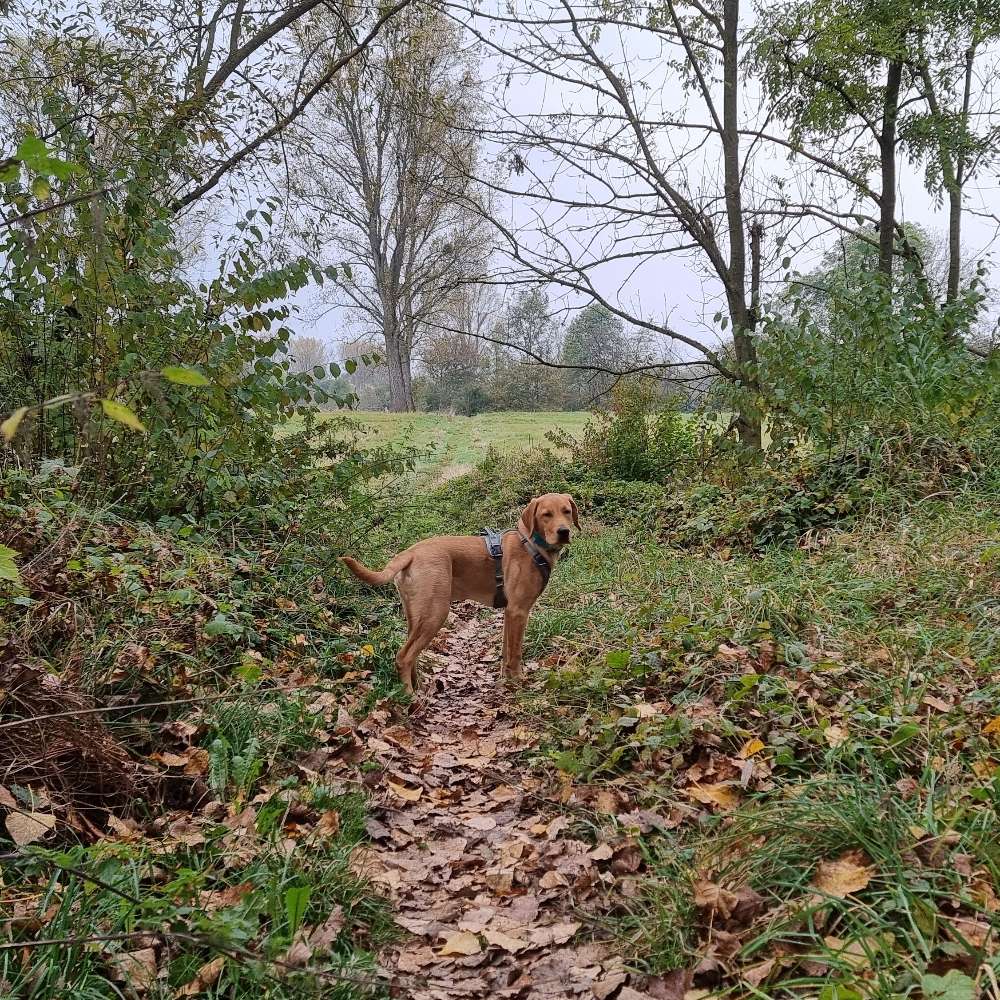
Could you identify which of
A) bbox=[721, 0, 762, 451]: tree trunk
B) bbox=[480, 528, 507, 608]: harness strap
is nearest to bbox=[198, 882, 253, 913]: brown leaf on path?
bbox=[480, 528, 507, 608]: harness strap

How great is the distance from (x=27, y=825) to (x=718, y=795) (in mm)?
2578

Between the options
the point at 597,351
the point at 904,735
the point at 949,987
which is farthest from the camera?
the point at 597,351

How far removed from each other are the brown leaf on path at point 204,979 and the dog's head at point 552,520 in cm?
374

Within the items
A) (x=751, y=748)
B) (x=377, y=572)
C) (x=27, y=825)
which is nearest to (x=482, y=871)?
(x=751, y=748)

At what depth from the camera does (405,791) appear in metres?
3.63

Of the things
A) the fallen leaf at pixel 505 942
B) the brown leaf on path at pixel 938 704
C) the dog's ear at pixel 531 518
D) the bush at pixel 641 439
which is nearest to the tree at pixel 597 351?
the bush at pixel 641 439

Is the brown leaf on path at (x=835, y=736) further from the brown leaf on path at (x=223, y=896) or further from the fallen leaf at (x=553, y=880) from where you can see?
the brown leaf on path at (x=223, y=896)

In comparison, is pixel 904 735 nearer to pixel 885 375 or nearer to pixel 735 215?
pixel 885 375

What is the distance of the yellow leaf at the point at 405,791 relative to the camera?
358 centimetres

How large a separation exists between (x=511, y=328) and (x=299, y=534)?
2450 centimetres

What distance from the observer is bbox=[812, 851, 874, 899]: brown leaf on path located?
2.05 m

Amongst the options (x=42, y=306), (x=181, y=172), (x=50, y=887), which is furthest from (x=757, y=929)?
(x=181, y=172)

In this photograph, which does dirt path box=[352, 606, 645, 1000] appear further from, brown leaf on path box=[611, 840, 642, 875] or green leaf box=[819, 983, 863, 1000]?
green leaf box=[819, 983, 863, 1000]

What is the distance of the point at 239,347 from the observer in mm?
5375
